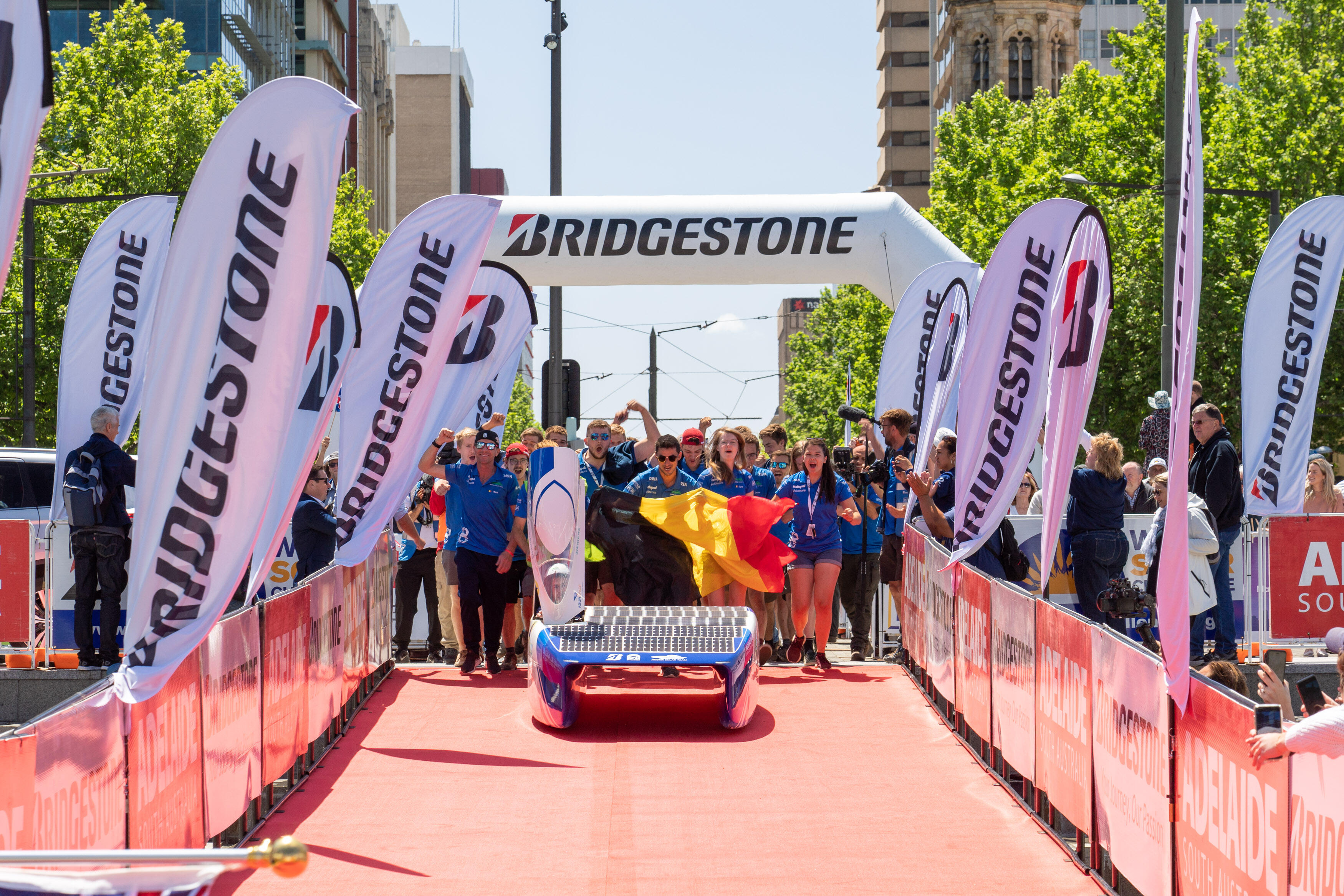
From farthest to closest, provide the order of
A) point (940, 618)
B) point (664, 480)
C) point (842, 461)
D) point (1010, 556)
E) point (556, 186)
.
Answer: point (556, 186) → point (842, 461) → point (664, 480) → point (940, 618) → point (1010, 556)

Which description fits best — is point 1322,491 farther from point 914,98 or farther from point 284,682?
→ point 914,98

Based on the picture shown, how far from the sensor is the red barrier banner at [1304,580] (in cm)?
1209

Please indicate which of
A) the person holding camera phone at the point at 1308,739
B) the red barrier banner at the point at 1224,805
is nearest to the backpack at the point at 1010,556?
the red barrier banner at the point at 1224,805

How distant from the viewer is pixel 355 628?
1052 centimetres

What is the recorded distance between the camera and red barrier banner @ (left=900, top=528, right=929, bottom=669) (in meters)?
11.4

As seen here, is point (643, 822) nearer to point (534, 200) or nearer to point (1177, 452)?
point (1177, 452)

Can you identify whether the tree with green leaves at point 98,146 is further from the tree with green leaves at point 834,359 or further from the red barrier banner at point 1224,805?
the red barrier banner at point 1224,805

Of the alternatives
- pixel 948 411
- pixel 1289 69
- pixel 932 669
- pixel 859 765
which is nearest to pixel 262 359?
pixel 859 765

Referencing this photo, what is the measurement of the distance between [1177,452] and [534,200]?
12.3m

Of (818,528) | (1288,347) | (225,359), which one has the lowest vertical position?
(818,528)

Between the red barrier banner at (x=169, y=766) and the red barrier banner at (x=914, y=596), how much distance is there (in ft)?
20.3

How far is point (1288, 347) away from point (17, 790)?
1228cm

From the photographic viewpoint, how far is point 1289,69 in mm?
25625

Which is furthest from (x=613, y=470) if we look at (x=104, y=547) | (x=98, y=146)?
(x=98, y=146)
